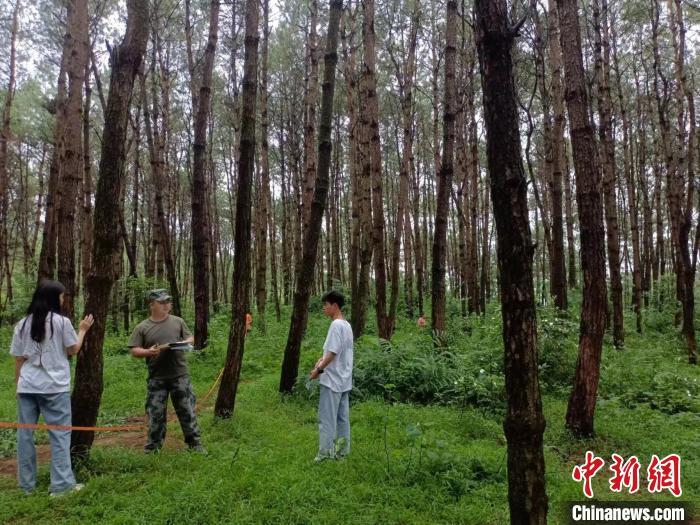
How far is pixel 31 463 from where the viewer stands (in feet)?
13.3

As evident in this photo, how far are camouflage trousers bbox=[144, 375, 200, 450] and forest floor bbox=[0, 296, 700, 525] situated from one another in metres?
0.23

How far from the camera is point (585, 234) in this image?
5.48 m

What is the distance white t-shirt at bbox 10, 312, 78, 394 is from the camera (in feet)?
13.1

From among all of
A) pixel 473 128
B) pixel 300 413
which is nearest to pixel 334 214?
pixel 473 128

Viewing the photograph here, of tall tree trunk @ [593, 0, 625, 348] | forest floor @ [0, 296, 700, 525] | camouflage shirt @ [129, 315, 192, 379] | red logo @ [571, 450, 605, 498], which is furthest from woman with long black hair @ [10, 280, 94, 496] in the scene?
tall tree trunk @ [593, 0, 625, 348]

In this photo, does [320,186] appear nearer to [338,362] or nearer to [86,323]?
[338,362]

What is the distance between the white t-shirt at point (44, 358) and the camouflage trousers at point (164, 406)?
966 mm

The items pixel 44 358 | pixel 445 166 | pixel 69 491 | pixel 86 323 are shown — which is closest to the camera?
pixel 69 491

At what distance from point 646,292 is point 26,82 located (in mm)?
27777

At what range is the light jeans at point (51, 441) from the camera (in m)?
3.93

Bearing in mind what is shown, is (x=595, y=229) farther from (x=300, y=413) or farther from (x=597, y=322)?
(x=300, y=413)

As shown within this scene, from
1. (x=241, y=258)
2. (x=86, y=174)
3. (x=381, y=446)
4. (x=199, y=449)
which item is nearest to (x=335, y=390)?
(x=381, y=446)

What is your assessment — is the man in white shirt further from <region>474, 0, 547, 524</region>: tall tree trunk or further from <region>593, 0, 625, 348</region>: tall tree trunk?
<region>593, 0, 625, 348</region>: tall tree trunk

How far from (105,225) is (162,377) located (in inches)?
66.7
